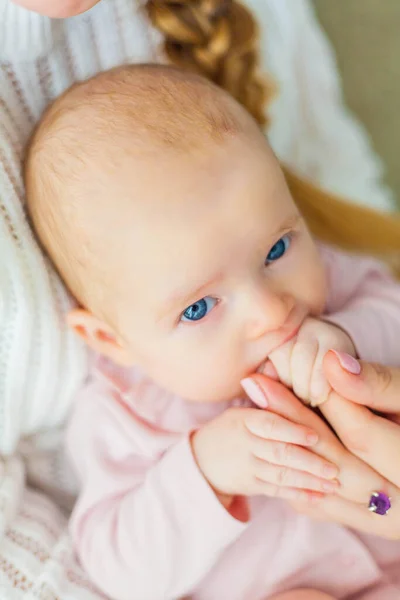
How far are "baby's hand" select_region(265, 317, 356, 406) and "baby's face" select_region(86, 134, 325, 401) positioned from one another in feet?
0.05

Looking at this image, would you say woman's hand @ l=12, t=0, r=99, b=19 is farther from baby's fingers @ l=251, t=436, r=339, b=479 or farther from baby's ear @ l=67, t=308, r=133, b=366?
baby's fingers @ l=251, t=436, r=339, b=479

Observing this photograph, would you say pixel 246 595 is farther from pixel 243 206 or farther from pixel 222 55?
pixel 222 55

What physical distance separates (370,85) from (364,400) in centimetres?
97

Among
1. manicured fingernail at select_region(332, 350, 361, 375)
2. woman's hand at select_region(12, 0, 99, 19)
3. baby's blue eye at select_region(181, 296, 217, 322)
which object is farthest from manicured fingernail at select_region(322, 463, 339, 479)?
woman's hand at select_region(12, 0, 99, 19)

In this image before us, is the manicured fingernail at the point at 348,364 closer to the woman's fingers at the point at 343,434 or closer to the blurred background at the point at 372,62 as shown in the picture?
the woman's fingers at the point at 343,434

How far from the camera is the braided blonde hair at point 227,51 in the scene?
112cm

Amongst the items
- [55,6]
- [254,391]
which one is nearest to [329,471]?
[254,391]

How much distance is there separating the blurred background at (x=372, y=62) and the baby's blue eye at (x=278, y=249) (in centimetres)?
71

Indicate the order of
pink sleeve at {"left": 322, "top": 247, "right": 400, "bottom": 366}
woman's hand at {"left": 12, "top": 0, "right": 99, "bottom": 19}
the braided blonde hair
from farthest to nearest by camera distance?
the braided blonde hair, pink sleeve at {"left": 322, "top": 247, "right": 400, "bottom": 366}, woman's hand at {"left": 12, "top": 0, "right": 99, "bottom": 19}

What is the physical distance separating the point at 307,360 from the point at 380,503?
0.19 metres

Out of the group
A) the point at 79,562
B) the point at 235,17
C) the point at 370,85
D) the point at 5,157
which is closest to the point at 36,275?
the point at 5,157

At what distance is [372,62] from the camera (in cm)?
158

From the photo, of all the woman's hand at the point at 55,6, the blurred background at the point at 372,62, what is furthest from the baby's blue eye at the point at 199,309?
the blurred background at the point at 372,62

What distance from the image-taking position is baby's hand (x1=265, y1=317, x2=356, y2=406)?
864 millimetres
